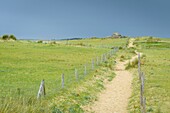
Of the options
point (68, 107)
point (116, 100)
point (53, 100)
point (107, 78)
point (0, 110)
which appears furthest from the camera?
point (107, 78)

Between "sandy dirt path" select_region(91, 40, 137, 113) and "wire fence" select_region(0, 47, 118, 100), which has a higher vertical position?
"wire fence" select_region(0, 47, 118, 100)

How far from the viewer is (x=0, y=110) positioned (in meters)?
10.0

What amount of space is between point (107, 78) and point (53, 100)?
17.1 m

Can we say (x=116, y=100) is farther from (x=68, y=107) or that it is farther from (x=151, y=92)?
(x=68, y=107)

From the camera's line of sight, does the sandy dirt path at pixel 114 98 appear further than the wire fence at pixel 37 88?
Yes

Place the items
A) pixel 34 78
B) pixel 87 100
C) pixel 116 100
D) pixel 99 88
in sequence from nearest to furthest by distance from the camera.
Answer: pixel 87 100 → pixel 116 100 → pixel 99 88 → pixel 34 78

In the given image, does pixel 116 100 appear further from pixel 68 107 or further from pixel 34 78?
pixel 34 78

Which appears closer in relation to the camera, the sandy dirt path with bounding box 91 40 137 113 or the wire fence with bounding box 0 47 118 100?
the wire fence with bounding box 0 47 118 100

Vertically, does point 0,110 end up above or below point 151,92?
above

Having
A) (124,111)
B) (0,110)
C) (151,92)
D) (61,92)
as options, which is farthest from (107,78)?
(0,110)

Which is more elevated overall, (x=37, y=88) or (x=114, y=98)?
(x=37, y=88)

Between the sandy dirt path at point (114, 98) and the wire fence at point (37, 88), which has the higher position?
the wire fence at point (37, 88)

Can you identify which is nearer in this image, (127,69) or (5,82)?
(5,82)

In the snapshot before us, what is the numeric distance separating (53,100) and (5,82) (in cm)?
985
